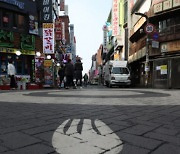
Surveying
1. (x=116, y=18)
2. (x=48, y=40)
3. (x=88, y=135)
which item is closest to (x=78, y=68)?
(x=48, y=40)

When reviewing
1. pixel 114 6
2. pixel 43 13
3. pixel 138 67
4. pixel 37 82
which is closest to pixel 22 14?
pixel 43 13

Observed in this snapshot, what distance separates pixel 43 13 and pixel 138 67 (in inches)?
514

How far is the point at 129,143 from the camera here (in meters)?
2.92

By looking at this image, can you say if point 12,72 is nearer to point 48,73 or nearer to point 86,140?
point 48,73

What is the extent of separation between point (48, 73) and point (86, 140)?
17.1m

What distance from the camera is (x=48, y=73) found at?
64.9 feet

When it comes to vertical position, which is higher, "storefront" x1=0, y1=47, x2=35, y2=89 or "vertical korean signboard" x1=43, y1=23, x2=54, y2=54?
"vertical korean signboard" x1=43, y1=23, x2=54, y2=54

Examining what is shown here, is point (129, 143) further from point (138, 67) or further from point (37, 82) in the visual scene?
point (138, 67)

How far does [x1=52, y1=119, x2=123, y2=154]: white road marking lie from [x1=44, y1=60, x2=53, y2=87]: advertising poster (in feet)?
52.5

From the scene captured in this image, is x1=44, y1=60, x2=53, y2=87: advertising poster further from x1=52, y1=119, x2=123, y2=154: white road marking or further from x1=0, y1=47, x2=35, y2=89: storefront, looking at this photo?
x1=52, y1=119, x2=123, y2=154: white road marking

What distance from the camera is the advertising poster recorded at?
1962 centimetres

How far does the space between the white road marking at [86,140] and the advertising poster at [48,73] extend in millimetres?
15987

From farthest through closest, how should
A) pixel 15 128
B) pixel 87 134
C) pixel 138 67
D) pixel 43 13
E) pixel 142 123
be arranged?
pixel 138 67 → pixel 43 13 → pixel 142 123 → pixel 15 128 → pixel 87 134

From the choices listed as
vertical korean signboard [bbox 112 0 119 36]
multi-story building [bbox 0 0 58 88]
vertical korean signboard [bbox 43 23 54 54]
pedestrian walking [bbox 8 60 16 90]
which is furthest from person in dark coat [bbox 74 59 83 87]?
vertical korean signboard [bbox 112 0 119 36]
